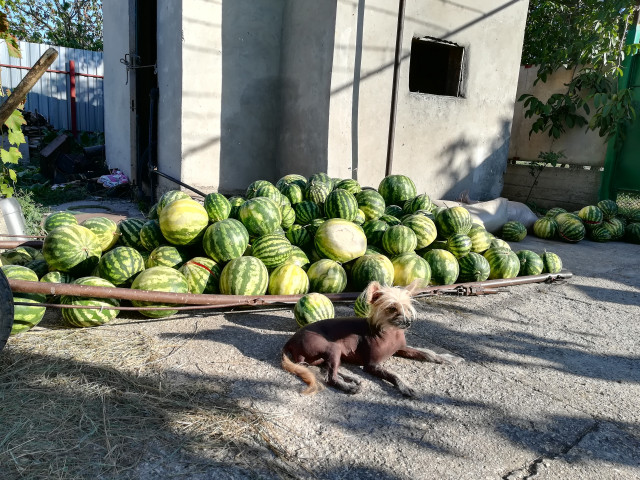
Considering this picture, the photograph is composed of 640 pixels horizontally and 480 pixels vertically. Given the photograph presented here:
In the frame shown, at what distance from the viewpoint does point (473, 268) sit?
14.1 ft

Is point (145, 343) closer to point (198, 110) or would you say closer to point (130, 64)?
point (198, 110)

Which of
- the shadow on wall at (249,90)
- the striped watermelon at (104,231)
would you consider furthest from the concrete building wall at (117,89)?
the striped watermelon at (104,231)

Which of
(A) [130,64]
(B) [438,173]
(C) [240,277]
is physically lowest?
(C) [240,277]

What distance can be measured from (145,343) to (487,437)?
1.98 meters

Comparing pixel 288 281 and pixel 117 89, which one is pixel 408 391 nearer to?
pixel 288 281

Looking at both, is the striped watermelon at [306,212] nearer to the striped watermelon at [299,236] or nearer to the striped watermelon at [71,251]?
the striped watermelon at [299,236]

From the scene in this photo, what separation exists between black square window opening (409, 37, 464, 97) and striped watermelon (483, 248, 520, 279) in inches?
156

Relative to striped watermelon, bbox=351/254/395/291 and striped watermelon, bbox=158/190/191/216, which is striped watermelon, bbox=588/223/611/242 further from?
striped watermelon, bbox=158/190/191/216

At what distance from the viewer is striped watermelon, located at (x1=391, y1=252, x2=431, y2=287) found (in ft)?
12.7

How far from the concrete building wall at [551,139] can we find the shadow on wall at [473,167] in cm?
174

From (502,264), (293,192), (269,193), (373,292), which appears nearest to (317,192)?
(293,192)

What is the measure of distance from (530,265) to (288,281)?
2.61m

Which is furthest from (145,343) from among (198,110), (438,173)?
(438,173)

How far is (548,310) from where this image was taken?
4016mm
